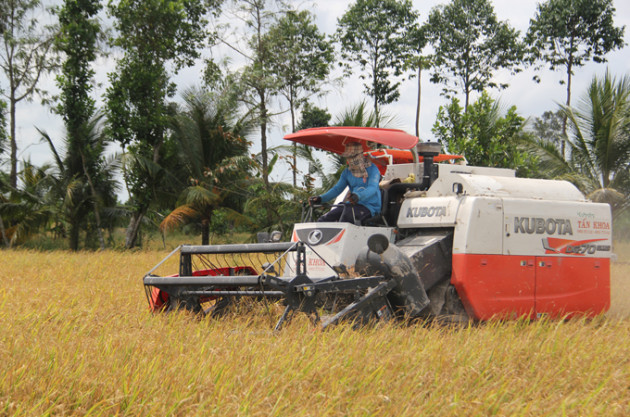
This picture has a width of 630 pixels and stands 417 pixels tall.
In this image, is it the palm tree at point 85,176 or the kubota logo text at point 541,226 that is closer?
the kubota logo text at point 541,226

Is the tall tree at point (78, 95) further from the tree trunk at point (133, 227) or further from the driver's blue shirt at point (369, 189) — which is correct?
the driver's blue shirt at point (369, 189)

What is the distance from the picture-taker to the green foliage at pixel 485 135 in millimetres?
16953

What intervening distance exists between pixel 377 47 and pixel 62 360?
94.0 feet

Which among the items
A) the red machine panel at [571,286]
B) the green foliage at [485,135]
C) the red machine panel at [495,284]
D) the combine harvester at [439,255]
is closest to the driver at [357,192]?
the combine harvester at [439,255]

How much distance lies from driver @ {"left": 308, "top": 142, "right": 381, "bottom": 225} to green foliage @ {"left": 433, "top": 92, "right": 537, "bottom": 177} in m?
10.3

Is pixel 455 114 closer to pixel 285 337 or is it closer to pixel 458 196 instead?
pixel 458 196

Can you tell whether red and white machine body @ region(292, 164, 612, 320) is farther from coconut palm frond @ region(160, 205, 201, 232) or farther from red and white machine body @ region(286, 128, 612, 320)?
coconut palm frond @ region(160, 205, 201, 232)

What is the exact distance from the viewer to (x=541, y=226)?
22.3ft

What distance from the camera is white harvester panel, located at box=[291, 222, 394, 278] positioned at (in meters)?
6.32

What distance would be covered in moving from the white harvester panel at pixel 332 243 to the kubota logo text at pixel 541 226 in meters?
1.37

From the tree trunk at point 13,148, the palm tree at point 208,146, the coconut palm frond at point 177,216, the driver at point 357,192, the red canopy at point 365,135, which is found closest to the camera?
the red canopy at point 365,135

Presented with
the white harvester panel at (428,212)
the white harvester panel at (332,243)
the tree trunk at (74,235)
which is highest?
the white harvester panel at (428,212)

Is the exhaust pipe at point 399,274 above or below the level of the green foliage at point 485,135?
below

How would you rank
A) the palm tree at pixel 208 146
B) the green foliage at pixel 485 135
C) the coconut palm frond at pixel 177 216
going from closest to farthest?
the green foliage at pixel 485 135 < the coconut palm frond at pixel 177 216 < the palm tree at pixel 208 146
